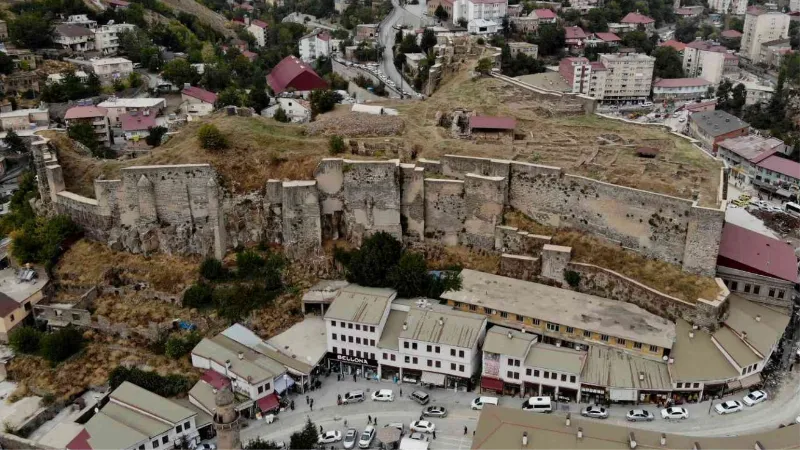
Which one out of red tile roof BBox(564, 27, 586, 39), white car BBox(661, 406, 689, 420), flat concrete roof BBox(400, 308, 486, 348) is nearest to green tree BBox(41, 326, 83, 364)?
flat concrete roof BBox(400, 308, 486, 348)

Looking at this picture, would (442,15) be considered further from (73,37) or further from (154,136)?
(154,136)

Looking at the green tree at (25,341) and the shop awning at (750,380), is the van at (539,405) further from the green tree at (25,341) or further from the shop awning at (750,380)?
the green tree at (25,341)

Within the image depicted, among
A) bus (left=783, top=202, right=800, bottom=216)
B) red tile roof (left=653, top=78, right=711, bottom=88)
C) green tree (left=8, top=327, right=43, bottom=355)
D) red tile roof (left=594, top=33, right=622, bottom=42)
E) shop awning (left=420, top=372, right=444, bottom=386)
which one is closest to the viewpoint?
shop awning (left=420, top=372, right=444, bottom=386)

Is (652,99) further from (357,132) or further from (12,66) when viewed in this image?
(12,66)

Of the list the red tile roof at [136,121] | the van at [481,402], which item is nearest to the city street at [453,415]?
the van at [481,402]

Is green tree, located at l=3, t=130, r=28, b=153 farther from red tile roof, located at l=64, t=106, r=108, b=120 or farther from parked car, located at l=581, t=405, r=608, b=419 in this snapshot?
parked car, located at l=581, t=405, r=608, b=419

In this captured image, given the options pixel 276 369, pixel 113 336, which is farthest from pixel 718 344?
pixel 113 336

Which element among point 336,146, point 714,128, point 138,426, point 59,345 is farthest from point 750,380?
point 714,128
